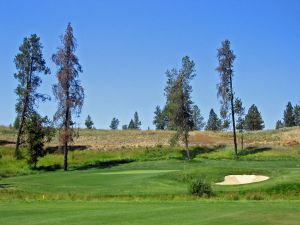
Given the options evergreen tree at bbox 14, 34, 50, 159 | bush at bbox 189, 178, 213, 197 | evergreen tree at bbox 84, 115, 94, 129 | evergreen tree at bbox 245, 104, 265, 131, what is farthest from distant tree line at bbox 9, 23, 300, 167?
evergreen tree at bbox 84, 115, 94, 129

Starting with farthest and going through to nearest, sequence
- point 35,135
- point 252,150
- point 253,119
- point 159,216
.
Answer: point 253,119, point 252,150, point 35,135, point 159,216

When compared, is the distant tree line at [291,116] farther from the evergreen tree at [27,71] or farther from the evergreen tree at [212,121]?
the evergreen tree at [27,71]

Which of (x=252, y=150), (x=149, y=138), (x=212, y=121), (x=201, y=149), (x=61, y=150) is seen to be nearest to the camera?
(x=61, y=150)

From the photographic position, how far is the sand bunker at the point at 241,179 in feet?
129

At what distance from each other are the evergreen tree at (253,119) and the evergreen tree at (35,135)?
92.3m

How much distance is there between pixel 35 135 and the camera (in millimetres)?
59812

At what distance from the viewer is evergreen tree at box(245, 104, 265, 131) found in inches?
5773

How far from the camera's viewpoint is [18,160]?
65.0 m

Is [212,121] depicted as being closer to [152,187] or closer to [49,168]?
[49,168]

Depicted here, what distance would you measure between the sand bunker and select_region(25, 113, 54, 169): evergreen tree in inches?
1061

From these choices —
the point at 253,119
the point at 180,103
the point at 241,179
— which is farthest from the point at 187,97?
the point at 253,119

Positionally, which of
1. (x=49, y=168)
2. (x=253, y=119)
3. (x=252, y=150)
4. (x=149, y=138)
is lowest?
(x=49, y=168)

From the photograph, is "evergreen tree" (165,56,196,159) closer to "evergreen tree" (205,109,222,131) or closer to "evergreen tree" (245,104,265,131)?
"evergreen tree" (245,104,265,131)

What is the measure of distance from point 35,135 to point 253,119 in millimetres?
97557
